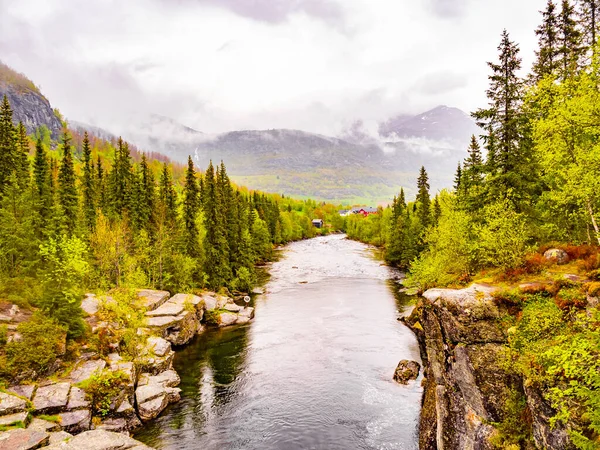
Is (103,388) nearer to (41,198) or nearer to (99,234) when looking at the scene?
(99,234)

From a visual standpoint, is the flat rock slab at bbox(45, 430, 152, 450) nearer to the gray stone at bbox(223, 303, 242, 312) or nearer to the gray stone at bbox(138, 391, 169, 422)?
the gray stone at bbox(138, 391, 169, 422)

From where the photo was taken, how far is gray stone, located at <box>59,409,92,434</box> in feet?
73.9

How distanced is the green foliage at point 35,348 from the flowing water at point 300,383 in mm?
8193

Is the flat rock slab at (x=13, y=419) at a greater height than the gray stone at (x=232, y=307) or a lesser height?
greater

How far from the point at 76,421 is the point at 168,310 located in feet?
74.3

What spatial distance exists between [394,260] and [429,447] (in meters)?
73.4

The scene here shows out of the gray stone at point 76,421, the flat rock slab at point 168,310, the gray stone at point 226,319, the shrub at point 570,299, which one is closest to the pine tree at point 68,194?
the flat rock slab at point 168,310

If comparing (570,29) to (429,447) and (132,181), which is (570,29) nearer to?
(429,447)

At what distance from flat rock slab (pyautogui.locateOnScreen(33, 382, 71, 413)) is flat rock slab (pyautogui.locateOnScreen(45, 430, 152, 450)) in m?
3.77

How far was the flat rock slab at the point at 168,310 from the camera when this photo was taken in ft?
145

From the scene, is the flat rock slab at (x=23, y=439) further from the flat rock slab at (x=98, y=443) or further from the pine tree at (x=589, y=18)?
the pine tree at (x=589, y=18)

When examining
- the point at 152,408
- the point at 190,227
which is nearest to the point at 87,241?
the point at 190,227

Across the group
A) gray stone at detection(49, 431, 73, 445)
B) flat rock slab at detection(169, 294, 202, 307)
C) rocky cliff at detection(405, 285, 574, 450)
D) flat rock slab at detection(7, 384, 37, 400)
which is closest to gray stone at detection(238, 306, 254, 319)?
flat rock slab at detection(169, 294, 202, 307)

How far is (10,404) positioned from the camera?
21.2 m
